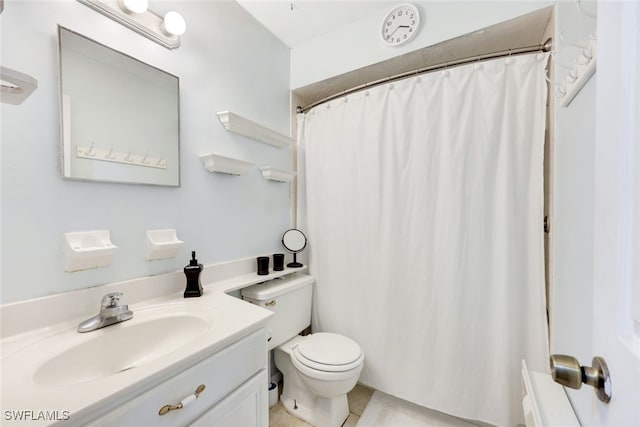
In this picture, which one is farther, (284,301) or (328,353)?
(284,301)

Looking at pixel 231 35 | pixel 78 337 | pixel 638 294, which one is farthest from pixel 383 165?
pixel 78 337

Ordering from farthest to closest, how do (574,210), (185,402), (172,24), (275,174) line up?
(275,174), (172,24), (574,210), (185,402)

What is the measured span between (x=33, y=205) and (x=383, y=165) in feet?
5.08

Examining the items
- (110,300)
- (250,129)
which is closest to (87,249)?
(110,300)

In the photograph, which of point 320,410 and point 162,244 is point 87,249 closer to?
point 162,244

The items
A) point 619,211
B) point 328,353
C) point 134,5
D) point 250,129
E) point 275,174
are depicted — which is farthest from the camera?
point 275,174

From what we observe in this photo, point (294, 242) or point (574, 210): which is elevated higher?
point (574, 210)

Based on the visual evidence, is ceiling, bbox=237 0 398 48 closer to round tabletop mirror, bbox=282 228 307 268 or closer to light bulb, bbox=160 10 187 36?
light bulb, bbox=160 10 187 36

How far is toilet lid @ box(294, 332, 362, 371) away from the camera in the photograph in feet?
4.06

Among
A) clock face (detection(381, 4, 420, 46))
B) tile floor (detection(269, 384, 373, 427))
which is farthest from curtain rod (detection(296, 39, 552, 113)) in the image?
tile floor (detection(269, 384, 373, 427))

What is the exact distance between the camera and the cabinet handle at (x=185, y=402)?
0.62 meters

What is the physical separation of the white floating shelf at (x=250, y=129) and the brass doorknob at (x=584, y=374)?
57.7 inches

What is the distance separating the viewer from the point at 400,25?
1.40 meters

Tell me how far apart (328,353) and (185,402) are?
2.72ft
